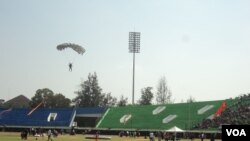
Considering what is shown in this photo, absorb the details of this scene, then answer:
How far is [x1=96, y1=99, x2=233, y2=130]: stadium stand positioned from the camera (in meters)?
77.2

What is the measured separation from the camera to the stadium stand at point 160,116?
Answer: 253 feet

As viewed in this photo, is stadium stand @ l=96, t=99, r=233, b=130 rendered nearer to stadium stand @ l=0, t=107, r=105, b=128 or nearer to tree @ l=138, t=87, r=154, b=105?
stadium stand @ l=0, t=107, r=105, b=128

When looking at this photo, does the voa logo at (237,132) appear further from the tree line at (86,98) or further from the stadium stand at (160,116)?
the tree line at (86,98)

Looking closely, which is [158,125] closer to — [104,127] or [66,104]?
[104,127]

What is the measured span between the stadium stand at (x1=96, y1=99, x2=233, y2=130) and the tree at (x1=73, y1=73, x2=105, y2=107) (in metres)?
66.8

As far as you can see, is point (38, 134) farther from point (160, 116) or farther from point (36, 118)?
point (36, 118)

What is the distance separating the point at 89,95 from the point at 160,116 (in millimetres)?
80314

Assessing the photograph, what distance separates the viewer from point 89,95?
16188 cm

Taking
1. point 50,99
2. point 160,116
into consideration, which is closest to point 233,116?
point 160,116

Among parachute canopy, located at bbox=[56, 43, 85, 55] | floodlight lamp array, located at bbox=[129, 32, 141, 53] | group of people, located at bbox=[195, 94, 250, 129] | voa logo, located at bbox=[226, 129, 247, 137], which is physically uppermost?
floodlight lamp array, located at bbox=[129, 32, 141, 53]

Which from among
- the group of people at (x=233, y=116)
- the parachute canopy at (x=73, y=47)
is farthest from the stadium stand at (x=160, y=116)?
the parachute canopy at (x=73, y=47)

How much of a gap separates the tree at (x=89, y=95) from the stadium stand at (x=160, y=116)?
6678cm

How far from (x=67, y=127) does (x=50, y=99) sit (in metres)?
66.0

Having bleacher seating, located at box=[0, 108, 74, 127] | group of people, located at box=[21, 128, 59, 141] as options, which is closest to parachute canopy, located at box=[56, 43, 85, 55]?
group of people, located at box=[21, 128, 59, 141]
